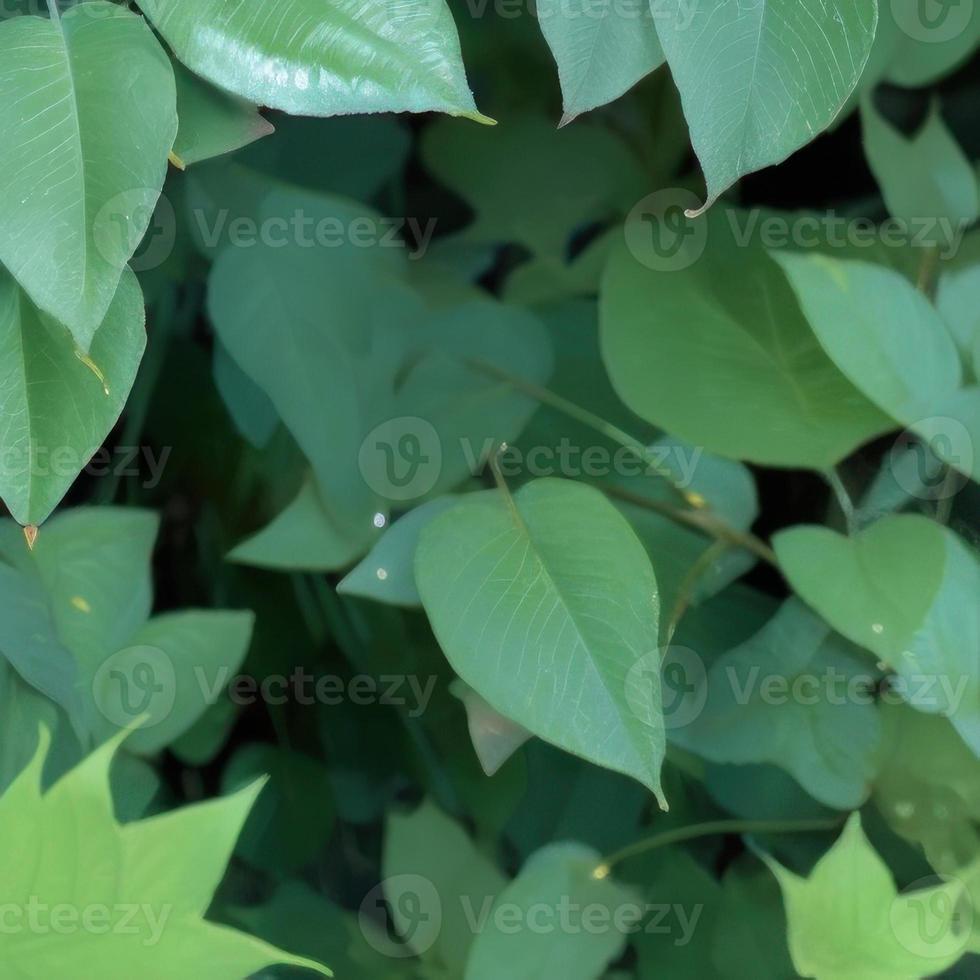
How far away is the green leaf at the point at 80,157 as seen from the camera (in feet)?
1.14

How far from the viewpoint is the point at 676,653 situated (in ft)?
1.69

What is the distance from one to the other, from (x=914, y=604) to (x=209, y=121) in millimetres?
341

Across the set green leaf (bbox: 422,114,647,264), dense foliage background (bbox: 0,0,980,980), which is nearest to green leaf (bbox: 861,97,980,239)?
dense foliage background (bbox: 0,0,980,980)

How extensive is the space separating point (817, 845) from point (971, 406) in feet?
0.74

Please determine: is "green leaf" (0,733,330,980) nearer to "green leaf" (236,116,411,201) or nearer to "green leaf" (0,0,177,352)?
"green leaf" (0,0,177,352)

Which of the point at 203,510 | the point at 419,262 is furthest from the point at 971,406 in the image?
the point at 203,510

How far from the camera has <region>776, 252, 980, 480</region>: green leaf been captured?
458 millimetres

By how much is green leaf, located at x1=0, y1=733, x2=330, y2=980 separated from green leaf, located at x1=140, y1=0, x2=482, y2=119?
0.25m

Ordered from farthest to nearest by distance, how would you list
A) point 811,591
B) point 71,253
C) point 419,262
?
point 419,262, point 811,591, point 71,253

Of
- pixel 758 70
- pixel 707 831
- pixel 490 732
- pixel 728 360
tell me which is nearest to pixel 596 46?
pixel 758 70

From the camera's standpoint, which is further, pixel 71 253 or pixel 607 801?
pixel 607 801

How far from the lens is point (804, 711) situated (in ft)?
1.61

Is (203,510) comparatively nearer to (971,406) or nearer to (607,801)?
(607,801)

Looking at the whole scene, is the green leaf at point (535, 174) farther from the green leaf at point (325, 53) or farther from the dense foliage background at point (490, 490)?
the green leaf at point (325, 53)
